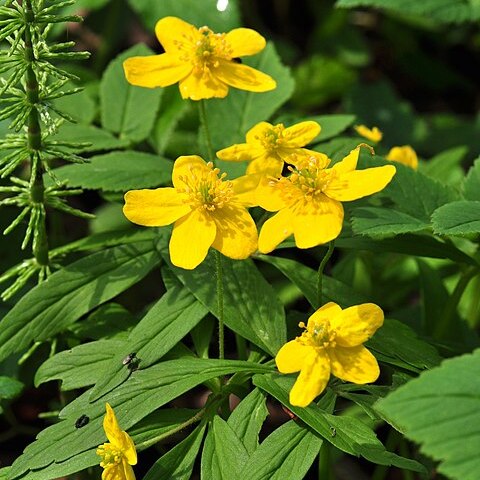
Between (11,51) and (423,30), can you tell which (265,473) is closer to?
(11,51)

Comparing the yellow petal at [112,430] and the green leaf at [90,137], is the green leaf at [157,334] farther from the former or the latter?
the green leaf at [90,137]

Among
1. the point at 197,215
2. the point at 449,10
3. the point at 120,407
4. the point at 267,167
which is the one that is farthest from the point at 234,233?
the point at 449,10

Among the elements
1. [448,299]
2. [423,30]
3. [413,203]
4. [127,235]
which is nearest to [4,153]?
[127,235]

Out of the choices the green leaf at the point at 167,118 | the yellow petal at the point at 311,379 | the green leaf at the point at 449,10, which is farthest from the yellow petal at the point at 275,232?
the green leaf at the point at 449,10

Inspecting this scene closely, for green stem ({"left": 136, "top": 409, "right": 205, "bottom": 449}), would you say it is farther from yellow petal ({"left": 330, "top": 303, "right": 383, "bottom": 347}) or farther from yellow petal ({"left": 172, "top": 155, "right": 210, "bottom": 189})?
yellow petal ({"left": 172, "top": 155, "right": 210, "bottom": 189})

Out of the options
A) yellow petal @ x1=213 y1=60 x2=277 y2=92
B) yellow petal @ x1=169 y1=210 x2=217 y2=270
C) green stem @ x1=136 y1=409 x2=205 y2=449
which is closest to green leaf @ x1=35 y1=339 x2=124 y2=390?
green stem @ x1=136 y1=409 x2=205 y2=449

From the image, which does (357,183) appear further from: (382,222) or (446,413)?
(446,413)
